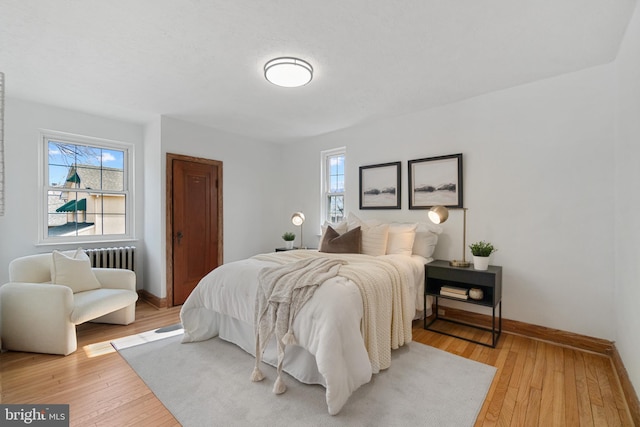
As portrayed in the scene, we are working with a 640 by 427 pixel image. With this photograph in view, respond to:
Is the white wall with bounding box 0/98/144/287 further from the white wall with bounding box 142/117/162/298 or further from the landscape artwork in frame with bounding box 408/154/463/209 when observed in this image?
the landscape artwork in frame with bounding box 408/154/463/209

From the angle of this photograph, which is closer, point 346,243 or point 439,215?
point 439,215

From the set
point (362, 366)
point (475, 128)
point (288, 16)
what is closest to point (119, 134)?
point (288, 16)

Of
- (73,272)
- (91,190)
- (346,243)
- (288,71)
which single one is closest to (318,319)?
(346,243)

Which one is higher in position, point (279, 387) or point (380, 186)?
point (380, 186)

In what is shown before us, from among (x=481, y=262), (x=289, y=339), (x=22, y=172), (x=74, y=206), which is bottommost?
(x=289, y=339)

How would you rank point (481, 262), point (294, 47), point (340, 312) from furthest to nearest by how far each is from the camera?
point (481, 262) < point (294, 47) < point (340, 312)

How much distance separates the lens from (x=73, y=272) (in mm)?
2805

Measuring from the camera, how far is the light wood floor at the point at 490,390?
5.45 feet

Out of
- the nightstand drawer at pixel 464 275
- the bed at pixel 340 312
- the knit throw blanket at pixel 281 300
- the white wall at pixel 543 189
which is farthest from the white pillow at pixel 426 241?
the knit throw blanket at pixel 281 300

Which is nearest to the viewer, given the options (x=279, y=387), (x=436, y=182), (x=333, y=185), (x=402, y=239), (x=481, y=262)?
(x=279, y=387)

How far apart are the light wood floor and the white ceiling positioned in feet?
8.36

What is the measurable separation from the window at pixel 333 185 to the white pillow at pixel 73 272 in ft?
10.3

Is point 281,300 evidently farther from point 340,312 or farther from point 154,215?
point 154,215

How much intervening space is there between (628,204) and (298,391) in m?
2.68
